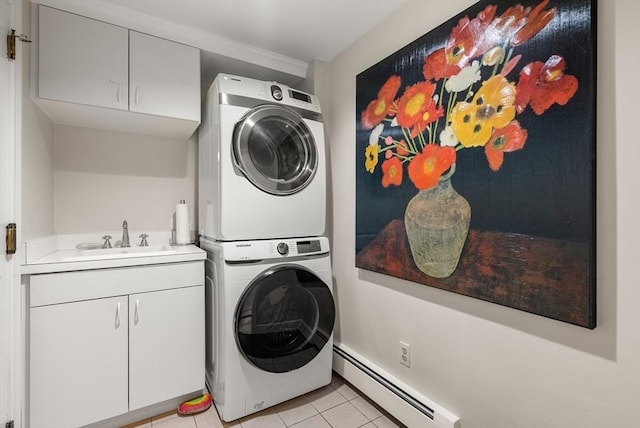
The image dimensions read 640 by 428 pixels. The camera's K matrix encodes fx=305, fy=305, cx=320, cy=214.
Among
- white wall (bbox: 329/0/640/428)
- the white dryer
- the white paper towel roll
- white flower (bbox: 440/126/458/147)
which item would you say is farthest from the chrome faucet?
white flower (bbox: 440/126/458/147)

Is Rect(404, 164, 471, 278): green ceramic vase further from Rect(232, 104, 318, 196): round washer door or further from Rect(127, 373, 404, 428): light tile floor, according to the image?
Rect(127, 373, 404, 428): light tile floor

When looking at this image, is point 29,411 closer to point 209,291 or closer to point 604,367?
point 209,291

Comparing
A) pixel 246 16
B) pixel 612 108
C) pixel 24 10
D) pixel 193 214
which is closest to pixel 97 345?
pixel 193 214

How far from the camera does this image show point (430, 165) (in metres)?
1.55

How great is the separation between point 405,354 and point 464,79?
147 centimetres

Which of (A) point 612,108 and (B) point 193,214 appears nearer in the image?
(A) point 612,108

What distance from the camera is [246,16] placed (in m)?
1.85

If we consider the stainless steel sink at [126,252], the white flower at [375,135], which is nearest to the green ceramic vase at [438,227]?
the white flower at [375,135]

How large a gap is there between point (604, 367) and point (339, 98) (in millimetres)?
2043

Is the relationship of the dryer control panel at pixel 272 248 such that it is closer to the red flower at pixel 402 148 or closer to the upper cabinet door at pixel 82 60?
the red flower at pixel 402 148

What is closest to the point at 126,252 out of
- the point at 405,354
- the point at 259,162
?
the point at 259,162

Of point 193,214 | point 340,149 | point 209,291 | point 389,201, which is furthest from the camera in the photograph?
point 193,214

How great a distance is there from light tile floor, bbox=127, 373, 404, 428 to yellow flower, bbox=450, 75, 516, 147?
5.27 ft

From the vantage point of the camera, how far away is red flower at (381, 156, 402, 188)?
5.66 feet
